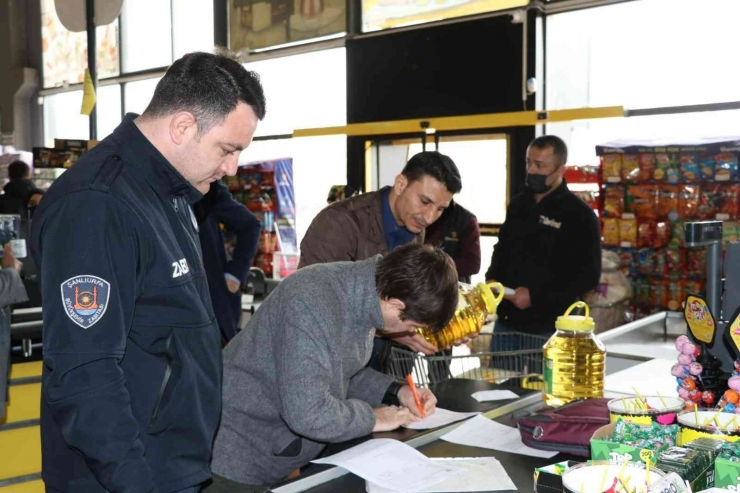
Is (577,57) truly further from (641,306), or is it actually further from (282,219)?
(282,219)

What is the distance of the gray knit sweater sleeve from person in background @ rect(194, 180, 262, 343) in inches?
74.1

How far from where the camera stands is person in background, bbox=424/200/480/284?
502 centimetres

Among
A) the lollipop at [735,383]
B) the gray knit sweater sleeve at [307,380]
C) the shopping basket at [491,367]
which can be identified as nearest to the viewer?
the lollipop at [735,383]

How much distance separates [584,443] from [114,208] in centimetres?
128

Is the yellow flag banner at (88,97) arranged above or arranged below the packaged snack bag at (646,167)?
above

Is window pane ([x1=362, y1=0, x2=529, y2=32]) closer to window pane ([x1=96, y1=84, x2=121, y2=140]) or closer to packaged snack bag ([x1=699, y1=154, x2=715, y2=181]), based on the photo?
packaged snack bag ([x1=699, y1=154, x2=715, y2=181])

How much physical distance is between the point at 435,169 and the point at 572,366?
3.15 ft

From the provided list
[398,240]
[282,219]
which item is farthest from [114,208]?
[282,219]

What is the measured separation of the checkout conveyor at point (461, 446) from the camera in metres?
1.74

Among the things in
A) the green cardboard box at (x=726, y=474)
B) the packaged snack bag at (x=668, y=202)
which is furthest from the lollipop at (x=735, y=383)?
the packaged snack bag at (x=668, y=202)

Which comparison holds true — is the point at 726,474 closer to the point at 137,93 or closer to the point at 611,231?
the point at 611,231

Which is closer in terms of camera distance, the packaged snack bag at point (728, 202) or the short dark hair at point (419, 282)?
the short dark hair at point (419, 282)

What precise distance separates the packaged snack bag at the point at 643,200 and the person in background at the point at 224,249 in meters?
3.55

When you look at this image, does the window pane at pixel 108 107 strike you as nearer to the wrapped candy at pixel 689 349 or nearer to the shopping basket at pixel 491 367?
the shopping basket at pixel 491 367
